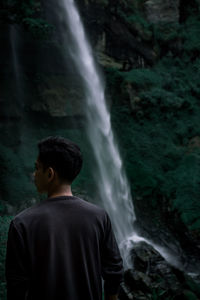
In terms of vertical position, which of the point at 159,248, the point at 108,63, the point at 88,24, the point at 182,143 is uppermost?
the point at 88,24

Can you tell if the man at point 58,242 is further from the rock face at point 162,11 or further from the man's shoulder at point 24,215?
the rock face at point 162,11

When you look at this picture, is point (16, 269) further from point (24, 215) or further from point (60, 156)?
point (60, 156)

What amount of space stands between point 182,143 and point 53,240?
976cm

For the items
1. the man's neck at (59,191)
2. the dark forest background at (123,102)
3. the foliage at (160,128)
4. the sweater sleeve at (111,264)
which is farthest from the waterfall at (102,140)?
the man's neck at (59,191)

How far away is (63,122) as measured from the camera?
32.5 feet

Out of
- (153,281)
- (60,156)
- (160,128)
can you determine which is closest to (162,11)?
(160,128)

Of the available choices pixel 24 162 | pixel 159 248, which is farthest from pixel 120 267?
pixel 24 162

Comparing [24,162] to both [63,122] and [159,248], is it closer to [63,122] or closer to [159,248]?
[63,122]

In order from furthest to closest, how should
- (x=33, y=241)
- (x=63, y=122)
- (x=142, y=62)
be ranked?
(x=142, y=62)
(x=63, y=122)
(x=33, y=241)

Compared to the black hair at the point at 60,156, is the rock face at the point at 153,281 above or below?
below

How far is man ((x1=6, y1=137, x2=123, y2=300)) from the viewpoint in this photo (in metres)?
1.22

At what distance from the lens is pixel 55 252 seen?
4.11 ft

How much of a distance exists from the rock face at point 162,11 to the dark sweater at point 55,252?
14455 mm

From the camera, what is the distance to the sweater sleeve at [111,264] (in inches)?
57.9
